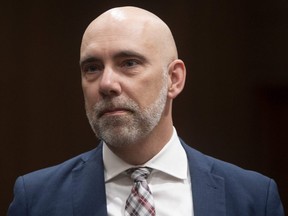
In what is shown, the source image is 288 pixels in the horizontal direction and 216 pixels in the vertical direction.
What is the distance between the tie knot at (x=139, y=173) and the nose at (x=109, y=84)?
22 centimetres

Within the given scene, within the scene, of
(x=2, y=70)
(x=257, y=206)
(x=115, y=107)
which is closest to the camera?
(x=115, y=107)

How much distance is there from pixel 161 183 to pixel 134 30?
42cm

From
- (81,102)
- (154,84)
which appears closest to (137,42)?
(154,84)

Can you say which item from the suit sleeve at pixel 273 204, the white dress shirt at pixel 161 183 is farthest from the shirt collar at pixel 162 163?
the suit sleeve at pixel 273 204

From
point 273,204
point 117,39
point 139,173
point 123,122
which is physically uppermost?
point 117,39

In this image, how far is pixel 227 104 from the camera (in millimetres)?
2213

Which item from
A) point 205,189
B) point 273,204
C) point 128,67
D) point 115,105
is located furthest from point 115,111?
point 273,204

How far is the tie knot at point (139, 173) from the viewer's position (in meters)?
1.45

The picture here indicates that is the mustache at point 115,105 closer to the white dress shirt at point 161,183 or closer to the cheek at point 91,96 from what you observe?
the cheek at point 91,96

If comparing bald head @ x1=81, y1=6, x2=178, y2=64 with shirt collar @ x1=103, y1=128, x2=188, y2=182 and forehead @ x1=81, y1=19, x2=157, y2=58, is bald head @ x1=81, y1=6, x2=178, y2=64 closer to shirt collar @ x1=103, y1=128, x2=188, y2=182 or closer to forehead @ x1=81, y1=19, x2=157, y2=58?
forehead @ x1=81, y1=19, x2=157, y2=58

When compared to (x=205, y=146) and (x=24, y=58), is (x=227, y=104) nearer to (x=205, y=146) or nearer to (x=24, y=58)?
(x=205, y=146)

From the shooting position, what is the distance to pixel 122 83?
4.62 feet

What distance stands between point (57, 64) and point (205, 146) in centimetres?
69

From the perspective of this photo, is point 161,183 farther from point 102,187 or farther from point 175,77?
point 175,77
